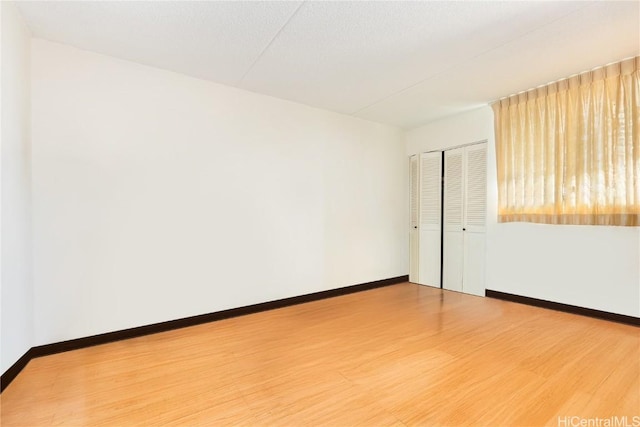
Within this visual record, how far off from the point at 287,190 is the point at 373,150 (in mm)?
1830

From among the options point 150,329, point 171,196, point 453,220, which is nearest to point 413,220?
point 453,220

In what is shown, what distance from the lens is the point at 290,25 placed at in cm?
236

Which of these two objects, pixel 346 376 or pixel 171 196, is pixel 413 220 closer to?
pixel 346 376

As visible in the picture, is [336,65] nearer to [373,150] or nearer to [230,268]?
[373,150]

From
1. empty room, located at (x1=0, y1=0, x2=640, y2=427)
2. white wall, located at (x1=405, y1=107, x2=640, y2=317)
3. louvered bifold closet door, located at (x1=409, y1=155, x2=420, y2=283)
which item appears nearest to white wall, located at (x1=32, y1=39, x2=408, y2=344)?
empty room, located at (x1=0, y1=0, x2=640, y2=427)

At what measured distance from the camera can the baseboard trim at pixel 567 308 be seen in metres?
3.02

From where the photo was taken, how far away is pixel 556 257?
3.49 metres

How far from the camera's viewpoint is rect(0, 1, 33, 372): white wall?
1951mm

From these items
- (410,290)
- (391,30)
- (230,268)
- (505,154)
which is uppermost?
(391,30)

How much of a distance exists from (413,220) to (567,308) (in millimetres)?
2435

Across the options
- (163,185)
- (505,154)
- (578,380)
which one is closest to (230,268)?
(163,185)

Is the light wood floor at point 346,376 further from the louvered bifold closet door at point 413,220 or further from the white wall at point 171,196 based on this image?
the louvered bifold closet door at point 413,220

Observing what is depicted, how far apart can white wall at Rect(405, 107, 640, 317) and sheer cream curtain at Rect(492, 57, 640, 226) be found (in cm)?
18

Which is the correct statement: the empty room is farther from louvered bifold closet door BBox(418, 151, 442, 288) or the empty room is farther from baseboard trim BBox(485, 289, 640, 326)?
louvered bifold closet door BBox(418, 151, 442, 288)
